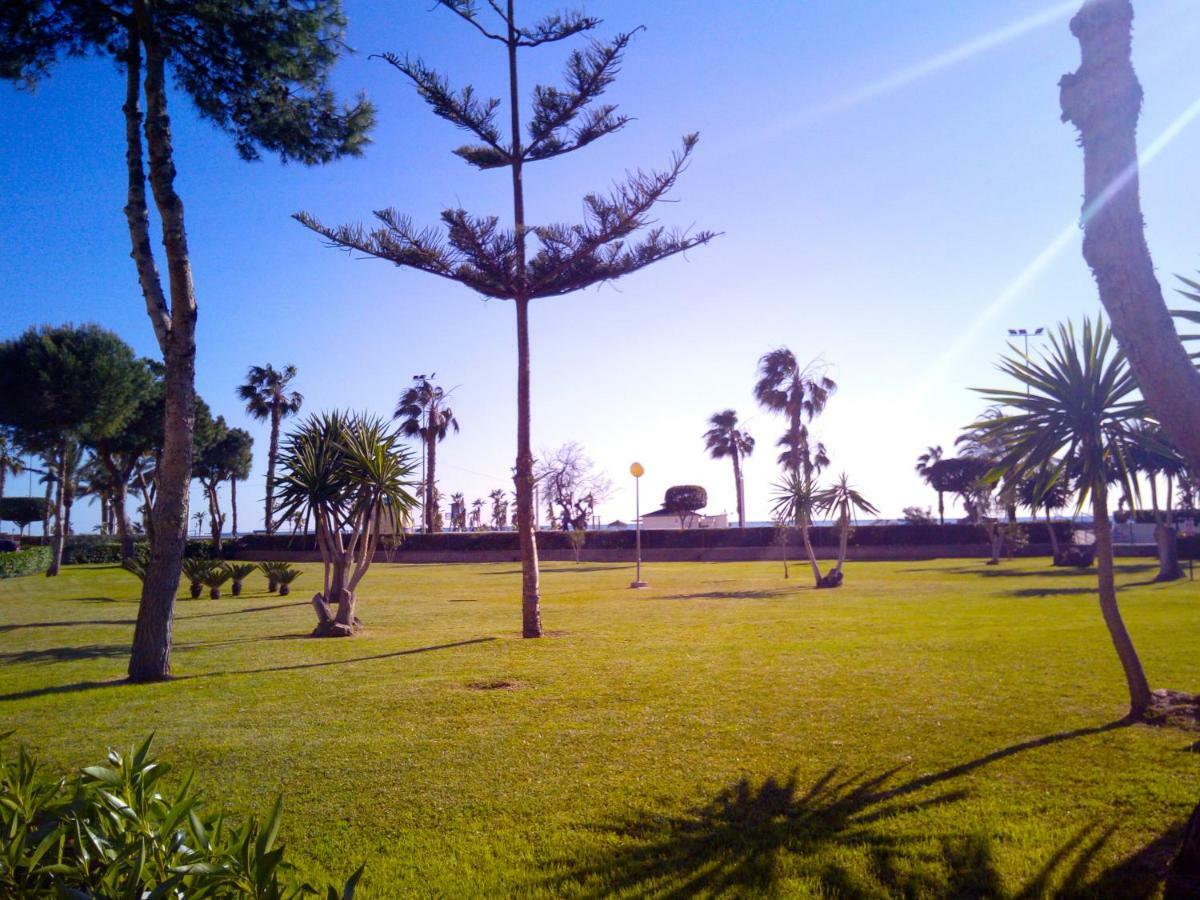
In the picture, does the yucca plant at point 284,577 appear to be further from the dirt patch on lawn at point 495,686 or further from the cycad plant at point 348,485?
the dirt patch on lawn at point 495,686

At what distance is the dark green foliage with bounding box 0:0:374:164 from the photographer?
34.0ft

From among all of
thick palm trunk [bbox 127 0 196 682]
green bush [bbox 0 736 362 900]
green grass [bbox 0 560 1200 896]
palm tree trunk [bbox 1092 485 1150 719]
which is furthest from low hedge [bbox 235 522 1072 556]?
green bush [bbox 0 736 362 900]

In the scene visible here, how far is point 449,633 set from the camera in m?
14.0

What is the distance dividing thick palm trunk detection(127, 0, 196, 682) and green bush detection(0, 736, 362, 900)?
23.6 feet

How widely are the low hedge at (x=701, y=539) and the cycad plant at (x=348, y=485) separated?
94.3 feet

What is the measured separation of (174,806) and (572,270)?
11.7 m

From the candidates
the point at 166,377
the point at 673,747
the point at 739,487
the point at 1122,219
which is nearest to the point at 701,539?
the point at 739,487

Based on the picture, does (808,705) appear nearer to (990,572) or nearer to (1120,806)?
(1120,806)

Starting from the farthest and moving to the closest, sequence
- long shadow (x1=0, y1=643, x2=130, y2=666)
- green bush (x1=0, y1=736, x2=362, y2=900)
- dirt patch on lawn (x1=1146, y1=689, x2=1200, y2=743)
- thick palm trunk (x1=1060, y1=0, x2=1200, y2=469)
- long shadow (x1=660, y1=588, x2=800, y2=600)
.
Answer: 1. long shadow (x1=660, y1=588, x2=800, y2=600)
2. long shadow (x1=0, y1=643, x2=130, y2=666)
3. dirt patch on lawn (x1=1146, y1=689, x2=1200, y2=743)
4. thick palm trunk (x1=1060, y1=0, x2=1200, y2=469)
5. green bush (x1=0, y1=736, x2=362, y2=900)

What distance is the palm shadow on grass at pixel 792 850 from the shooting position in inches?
154

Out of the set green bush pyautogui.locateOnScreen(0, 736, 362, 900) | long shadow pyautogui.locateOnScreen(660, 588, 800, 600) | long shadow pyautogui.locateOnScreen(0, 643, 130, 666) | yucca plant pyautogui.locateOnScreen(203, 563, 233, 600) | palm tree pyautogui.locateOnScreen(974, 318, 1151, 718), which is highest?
palm tree pyautogui.locateOnScreen(974, 318, 1151, 718)

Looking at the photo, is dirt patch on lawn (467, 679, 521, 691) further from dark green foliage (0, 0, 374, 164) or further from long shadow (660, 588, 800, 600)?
long shadow (660, 588, 800, 600)

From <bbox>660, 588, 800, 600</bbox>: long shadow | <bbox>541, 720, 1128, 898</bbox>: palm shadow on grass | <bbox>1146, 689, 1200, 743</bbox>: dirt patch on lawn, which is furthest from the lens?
<bbox>660, 588, 800, 600</bbox>: long shadow

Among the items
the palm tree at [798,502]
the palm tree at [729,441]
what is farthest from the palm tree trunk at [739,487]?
the palm tree at [798,502]
